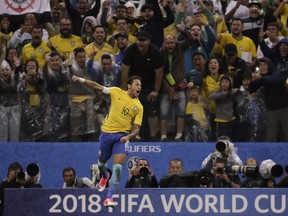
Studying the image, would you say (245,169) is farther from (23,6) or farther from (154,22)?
(23,6)

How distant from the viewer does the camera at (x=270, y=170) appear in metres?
20.1

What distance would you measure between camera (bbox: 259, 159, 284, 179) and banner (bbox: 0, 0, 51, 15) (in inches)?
229

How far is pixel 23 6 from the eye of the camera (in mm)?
24297

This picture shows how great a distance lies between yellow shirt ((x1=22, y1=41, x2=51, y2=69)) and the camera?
2328cm

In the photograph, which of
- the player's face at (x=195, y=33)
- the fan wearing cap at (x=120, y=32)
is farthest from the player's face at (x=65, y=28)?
the player's face at (x=195, y=33)

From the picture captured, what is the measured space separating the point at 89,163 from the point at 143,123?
1.46m

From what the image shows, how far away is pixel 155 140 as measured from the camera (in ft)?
75.6

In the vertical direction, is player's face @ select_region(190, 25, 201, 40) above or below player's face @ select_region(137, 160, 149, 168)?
above

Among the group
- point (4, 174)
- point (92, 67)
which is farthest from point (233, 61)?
point (4, 174)

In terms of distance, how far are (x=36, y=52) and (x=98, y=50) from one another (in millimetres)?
1076

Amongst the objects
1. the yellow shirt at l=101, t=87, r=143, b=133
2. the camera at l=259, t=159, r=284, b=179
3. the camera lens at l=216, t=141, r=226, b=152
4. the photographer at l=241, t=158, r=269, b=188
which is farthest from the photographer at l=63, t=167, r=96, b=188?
the camera at l=259, t=159, r=284, b=179

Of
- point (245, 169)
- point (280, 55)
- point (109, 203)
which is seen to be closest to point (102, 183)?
point (109, 203)

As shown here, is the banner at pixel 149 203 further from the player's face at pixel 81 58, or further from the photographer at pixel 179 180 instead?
the player's face at pixel 81 58

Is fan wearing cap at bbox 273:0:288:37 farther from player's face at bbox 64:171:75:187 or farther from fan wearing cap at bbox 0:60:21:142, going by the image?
player's face at bbox 64:171:75:187
